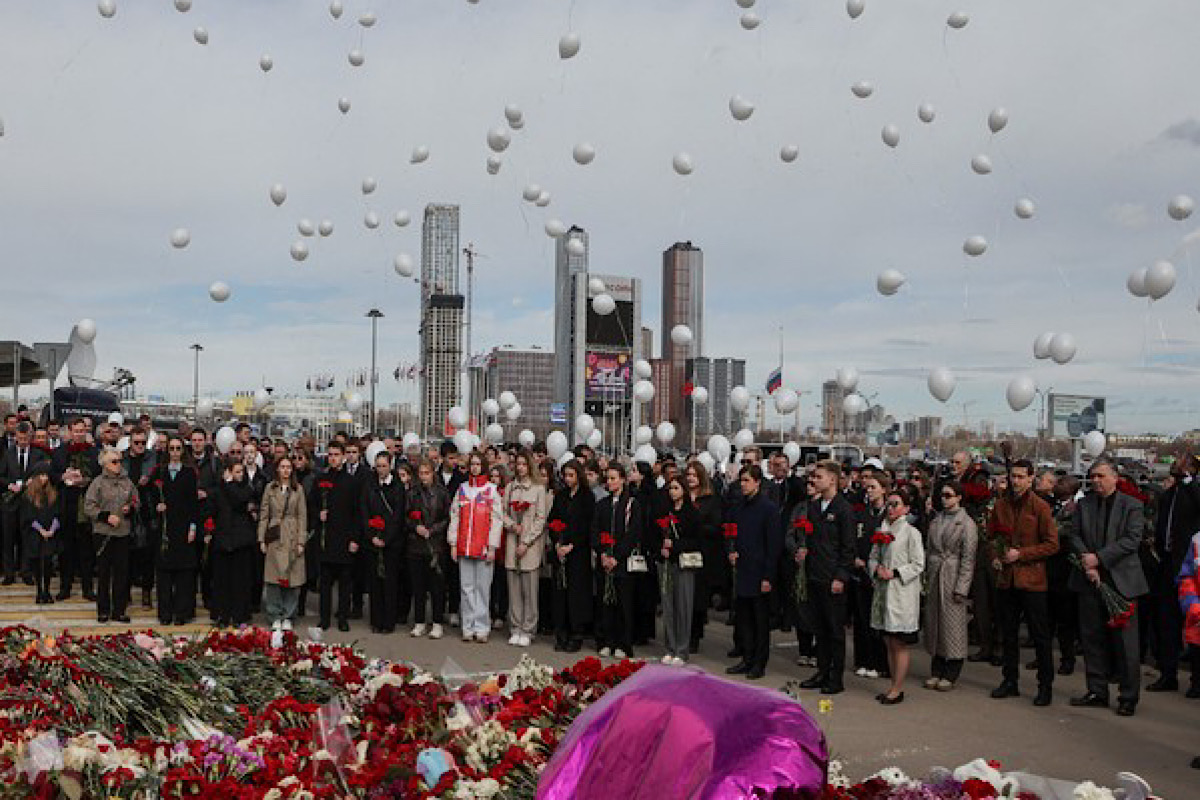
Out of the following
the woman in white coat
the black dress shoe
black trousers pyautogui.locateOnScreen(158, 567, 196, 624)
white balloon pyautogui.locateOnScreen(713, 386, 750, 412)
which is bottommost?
the black dress shoe

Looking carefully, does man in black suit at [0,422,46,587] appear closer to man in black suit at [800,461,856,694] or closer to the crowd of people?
the crowd of people

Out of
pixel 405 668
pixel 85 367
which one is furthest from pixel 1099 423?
pixel 405 668

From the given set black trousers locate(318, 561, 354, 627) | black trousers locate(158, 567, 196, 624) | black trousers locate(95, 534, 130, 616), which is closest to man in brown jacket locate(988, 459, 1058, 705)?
black trousers locate(318, 561, 354, 627)

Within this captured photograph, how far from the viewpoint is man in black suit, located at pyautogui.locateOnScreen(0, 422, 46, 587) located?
12.3 metres

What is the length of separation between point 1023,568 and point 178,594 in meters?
8.24

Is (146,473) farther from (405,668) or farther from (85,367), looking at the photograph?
(85,367)

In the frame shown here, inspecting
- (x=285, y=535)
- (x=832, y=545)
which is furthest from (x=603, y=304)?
(x=832, y=545)

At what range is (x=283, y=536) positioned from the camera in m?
10.6

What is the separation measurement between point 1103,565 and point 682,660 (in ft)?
12.0

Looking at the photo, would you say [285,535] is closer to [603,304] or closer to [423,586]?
[423,586]

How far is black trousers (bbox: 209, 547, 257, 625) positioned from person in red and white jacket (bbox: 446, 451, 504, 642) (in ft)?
7.40

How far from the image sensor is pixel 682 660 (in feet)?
30.9

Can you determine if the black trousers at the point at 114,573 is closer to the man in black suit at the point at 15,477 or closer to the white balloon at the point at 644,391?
the man in black suit at the point at 15,477

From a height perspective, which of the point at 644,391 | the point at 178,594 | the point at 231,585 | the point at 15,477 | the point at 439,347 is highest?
the point at 439,347
